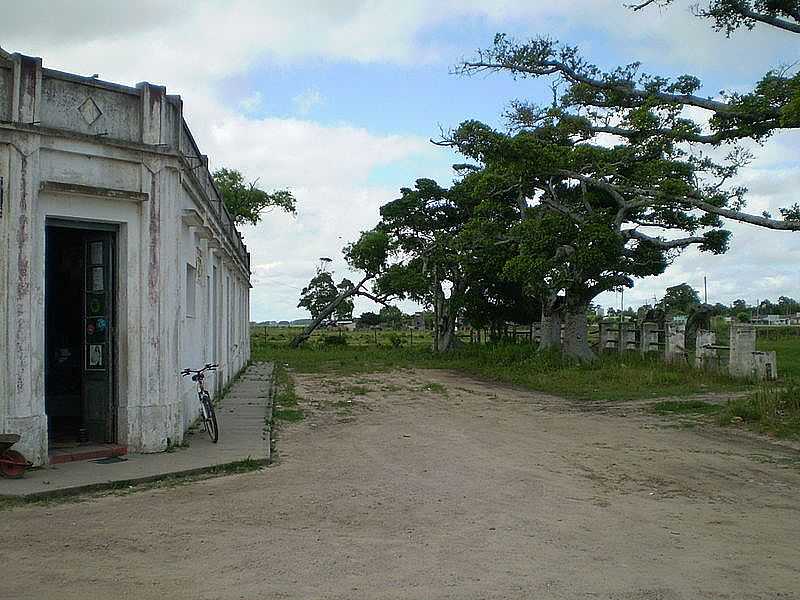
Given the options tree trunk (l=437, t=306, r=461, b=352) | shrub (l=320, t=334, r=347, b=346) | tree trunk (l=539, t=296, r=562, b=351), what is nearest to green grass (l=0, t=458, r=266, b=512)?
tree trunk (l=539, t=296, r=562, b=351)

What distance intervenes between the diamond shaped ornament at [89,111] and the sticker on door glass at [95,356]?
2672mm

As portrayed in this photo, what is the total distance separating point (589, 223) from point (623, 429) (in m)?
10.0

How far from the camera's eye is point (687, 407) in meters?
15.9

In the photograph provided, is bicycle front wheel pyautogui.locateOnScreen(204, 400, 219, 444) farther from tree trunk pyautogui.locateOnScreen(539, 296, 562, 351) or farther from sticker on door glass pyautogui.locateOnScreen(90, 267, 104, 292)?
tree trunk pyautogui.locateOnScreen(539, 296, 562, 351)

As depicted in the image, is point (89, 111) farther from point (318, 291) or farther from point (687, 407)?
point (318, 291)

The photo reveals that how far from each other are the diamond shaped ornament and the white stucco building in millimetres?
12

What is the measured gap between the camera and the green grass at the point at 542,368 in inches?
778

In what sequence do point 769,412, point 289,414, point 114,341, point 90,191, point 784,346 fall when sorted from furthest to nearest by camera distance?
point 784,346 → point 289,414 → point 769,412 → point 114,341 → point 90,191

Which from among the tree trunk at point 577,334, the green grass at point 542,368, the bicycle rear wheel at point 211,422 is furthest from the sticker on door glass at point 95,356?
the tree trunk at point 577,334

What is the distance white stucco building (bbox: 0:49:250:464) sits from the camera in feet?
28.0

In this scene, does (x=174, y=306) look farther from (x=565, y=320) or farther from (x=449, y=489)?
(x=565, y=320)

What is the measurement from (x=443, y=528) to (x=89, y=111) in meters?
6.26

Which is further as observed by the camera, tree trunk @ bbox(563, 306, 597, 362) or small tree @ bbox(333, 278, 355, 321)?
small tree @ bbox(333, 278, 355, 321)

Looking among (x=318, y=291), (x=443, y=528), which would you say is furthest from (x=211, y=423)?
(x=318, y=291)
